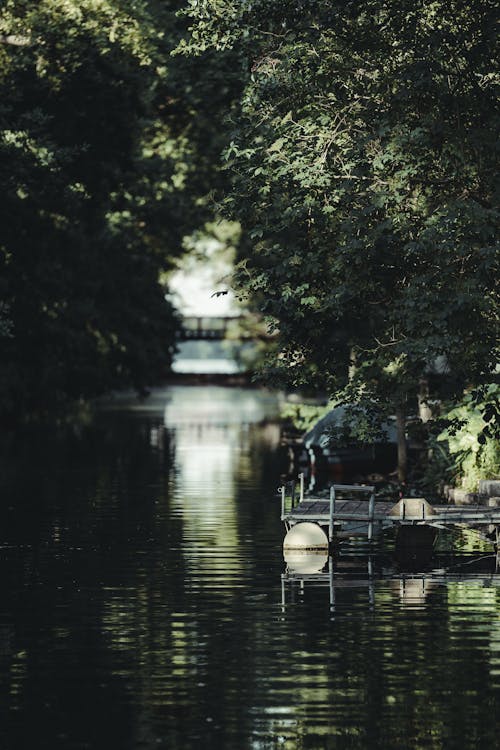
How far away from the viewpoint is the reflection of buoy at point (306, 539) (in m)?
22.6

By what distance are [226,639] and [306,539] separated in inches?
303

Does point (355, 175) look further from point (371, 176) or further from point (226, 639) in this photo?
point (226, 639)

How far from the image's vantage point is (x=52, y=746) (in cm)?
1077

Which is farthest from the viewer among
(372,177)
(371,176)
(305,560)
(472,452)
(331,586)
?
(472,452)

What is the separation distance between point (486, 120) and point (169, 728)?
12911mm

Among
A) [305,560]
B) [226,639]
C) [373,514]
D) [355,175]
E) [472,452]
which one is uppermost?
[355,175]

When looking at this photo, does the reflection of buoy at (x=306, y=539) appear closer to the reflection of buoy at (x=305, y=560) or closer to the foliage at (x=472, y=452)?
the reflection of buoy at (x=305, y=560)

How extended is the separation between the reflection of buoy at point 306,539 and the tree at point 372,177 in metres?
2.50

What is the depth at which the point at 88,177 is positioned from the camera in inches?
1527

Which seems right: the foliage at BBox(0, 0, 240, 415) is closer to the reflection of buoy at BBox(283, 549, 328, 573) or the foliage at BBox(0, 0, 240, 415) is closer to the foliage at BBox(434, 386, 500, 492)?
the foliage at BBox(434, 386, 500, 492)

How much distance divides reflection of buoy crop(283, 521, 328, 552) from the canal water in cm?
25

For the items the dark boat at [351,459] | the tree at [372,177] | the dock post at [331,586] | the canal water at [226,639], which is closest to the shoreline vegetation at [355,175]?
the tree at [372,177]

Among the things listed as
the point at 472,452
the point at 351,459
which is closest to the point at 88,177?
the point at 351,459

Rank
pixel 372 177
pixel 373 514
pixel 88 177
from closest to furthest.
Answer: pixel 373 514
pixel 372 177
pixel 88 177
